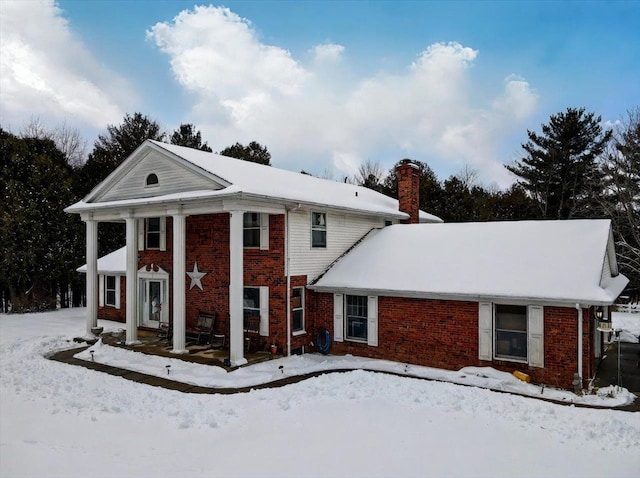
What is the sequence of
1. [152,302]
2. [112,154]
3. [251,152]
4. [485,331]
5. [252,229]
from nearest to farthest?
[485,331] → [252,229] → [152,302] → [112,154] → [251,152]

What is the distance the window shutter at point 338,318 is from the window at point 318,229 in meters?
1.99

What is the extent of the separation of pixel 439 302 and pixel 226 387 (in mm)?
6189

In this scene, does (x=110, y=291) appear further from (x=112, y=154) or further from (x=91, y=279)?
(x=112, y=154)

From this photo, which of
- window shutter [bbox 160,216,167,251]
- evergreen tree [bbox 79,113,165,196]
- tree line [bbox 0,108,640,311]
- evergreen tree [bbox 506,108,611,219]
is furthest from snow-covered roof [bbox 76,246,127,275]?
evergreen tree [bbox 506,108,611,219]

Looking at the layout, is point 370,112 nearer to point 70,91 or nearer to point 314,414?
point 70,91

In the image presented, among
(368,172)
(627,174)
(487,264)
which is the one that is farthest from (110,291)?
(368,172)

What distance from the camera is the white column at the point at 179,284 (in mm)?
14172

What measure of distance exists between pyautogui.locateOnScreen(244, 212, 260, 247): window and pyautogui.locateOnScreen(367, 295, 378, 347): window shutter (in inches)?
161

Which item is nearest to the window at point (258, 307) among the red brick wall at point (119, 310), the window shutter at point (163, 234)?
the window shutter at point (163, 234)

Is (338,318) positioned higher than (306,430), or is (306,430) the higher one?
(338,318)

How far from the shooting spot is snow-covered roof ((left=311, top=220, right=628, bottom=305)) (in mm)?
11430

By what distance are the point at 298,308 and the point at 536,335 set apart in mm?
7018

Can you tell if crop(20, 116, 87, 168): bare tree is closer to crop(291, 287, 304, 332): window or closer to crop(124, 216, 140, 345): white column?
crop(124, 216, 140, 345): white column

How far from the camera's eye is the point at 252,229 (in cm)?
1492
